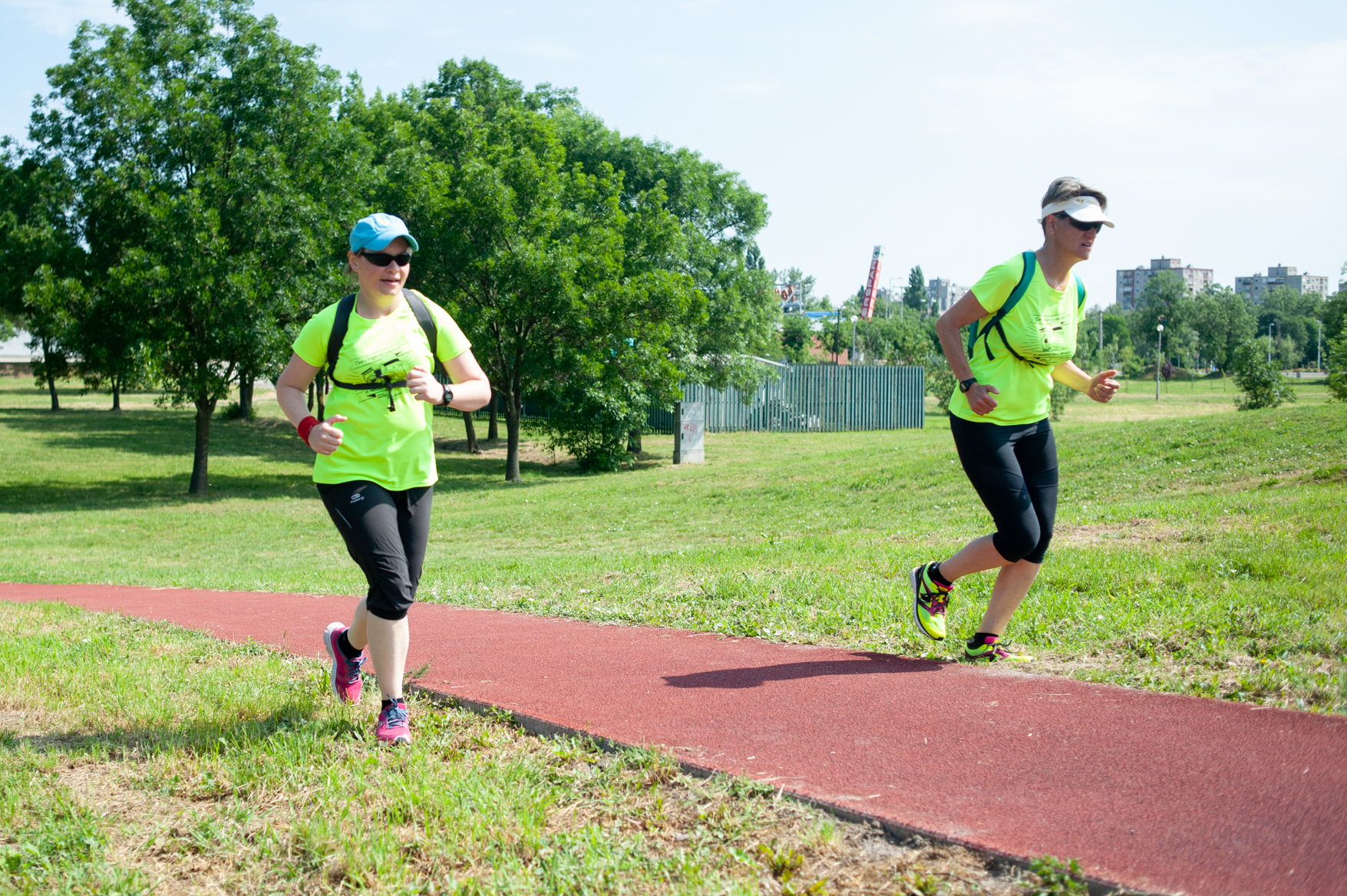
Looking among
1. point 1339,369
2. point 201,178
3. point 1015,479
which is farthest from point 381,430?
point 1339,369

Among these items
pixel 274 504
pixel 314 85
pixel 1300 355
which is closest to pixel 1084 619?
pixel 274 504

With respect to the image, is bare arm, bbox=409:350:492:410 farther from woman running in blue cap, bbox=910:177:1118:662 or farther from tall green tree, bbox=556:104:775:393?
tall green tree, bbox=556:104:775:393

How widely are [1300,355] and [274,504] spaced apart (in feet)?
417

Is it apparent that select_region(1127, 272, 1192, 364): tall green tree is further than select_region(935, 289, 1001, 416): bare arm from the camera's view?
Yes

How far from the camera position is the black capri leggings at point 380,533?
394 cm

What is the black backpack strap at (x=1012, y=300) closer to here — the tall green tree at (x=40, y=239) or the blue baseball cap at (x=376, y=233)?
the blue baseball cap at (x=376, y=233)

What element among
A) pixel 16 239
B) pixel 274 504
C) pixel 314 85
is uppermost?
pixel 314 85

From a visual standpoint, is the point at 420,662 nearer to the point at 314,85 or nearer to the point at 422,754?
the point at 422,754

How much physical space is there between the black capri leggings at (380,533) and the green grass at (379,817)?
1.86 feet

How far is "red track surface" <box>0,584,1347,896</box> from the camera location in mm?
2904

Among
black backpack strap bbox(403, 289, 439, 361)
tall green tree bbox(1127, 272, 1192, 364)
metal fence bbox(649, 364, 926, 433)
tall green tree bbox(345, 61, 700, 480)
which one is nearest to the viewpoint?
black backpack strap bbox(403, 289, 439, 361)

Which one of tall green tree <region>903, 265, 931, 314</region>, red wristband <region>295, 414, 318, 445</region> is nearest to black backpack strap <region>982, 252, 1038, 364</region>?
red wristband <region>295, 414, 318, 445</region>

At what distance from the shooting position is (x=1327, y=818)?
3.01m

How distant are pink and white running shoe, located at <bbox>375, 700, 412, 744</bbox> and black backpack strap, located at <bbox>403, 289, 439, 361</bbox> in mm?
1335
